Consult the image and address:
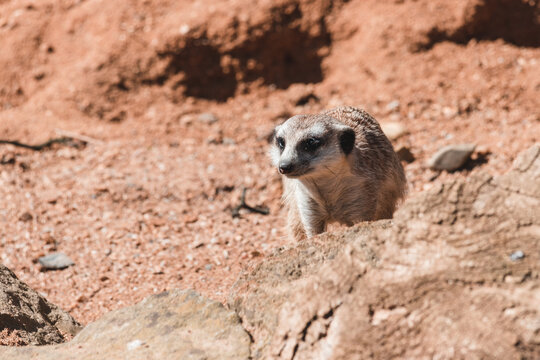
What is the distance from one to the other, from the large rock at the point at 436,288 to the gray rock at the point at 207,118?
4.07 metres

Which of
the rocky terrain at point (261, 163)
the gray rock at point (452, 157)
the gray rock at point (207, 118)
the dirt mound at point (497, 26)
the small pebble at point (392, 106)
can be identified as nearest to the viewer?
the rocky terrain at point (261, 163)

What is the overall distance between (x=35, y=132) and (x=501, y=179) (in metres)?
4.91

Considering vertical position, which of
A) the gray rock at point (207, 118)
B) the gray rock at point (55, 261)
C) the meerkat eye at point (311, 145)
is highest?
the meerkat eye at point (311, 145)

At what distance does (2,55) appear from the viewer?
6.68m

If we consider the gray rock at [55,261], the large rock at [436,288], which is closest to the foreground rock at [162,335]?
the large rock at [436,288]

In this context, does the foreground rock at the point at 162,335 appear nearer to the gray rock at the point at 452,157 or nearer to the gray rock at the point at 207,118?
the gray rock at the point at 452,157

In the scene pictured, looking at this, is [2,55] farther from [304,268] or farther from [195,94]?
[304,268]

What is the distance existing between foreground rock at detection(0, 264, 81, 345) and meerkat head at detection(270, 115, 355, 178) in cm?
133

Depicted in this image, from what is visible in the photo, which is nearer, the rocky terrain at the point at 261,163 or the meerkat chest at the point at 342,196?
the rocky terrain at the point at 261,163

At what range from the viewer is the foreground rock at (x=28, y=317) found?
2.64m

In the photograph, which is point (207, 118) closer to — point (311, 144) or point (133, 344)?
point (311, 144)

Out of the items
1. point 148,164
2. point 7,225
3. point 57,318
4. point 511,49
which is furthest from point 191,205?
point 511,49

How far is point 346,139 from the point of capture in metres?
3.42

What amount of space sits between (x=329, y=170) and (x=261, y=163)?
2.05m
